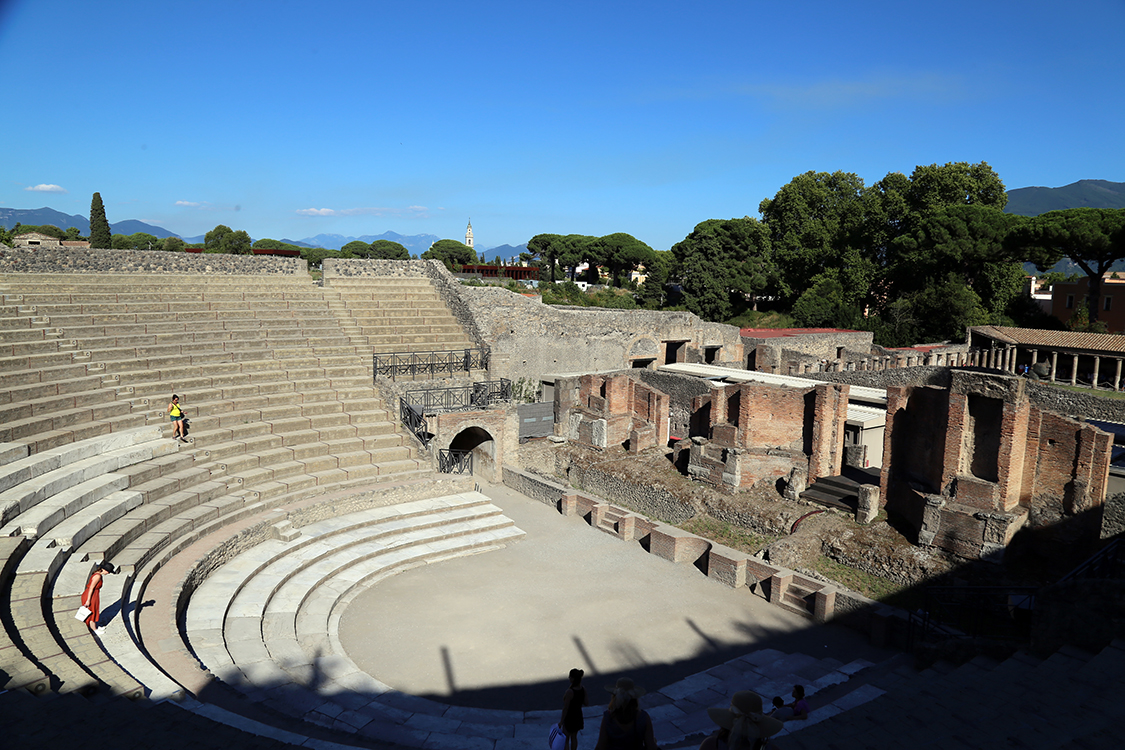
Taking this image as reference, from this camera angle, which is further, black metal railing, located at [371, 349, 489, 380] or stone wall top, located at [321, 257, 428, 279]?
stone wall top, located at [321, 257, 428, 279]

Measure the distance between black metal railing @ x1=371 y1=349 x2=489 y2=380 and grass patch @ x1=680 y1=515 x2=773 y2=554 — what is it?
8.17 m

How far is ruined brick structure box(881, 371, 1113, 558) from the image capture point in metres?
11.7

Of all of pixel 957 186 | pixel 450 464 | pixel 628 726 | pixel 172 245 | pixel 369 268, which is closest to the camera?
pixel 628 726

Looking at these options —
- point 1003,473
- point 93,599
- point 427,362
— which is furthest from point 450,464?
point 1003,473

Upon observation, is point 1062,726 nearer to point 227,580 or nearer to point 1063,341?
point 227,580

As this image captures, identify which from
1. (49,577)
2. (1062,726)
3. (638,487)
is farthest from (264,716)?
(638,487)

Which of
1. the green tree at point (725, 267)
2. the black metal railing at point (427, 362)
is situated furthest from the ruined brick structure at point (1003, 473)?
the green tree at point (725, 267)

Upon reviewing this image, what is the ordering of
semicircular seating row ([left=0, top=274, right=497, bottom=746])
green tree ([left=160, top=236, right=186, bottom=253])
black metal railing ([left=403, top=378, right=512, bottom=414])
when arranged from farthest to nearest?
green tree ([left=160, top=236, right=186, bottom=253]) → black metal railing ([left=403, top=378, right=512, bottom=414]) → semicircular seating row ([left=0, top=274, right=497, bottom=746])

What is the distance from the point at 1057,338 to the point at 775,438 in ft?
83.2

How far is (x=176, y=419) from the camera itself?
13125mm

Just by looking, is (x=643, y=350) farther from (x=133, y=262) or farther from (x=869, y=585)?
(x=133, y=262)

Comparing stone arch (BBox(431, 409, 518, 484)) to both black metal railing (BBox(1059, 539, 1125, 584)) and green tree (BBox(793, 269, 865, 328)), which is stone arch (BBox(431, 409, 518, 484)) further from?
green tree (BBox(793, 269, 865, 328))

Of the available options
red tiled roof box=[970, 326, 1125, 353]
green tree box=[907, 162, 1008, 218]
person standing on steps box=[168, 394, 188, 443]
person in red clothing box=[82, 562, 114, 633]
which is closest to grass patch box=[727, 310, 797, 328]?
green tree box=[907, 162, 1008, 218]

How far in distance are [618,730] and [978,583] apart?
8.94 metres
